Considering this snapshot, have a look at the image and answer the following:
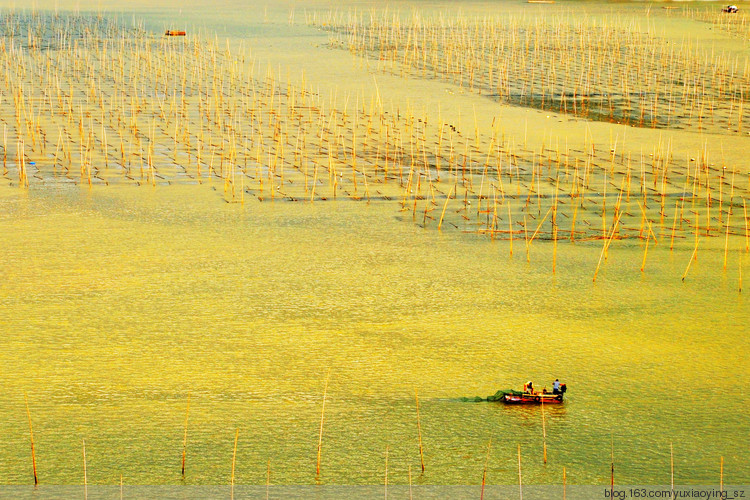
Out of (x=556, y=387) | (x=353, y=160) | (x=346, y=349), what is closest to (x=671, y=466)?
(x=556, y=387)

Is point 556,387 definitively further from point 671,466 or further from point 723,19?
point 723,19

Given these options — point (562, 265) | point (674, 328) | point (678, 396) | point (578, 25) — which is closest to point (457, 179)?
point (562, 265)

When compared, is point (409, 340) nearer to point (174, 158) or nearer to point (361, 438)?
point (361, 438)

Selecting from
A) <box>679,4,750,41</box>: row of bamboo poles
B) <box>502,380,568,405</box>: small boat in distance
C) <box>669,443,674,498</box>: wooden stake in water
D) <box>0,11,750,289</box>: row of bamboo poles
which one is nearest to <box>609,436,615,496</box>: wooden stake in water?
<box>669,443,674,498</box>: wooden stake in water

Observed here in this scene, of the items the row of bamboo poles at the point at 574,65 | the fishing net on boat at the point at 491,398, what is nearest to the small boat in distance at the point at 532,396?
the fishing net on boat at the point at 491,398

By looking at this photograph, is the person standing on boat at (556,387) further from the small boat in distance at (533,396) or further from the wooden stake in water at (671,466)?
the wooden stake in water at (671,466)

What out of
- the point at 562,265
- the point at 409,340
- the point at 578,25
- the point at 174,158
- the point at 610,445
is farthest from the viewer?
the point at 578,25

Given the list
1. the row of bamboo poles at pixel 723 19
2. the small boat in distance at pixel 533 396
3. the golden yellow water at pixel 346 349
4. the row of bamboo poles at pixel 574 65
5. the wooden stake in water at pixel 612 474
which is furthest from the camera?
the row of bamboo poles at pixel 723 19
